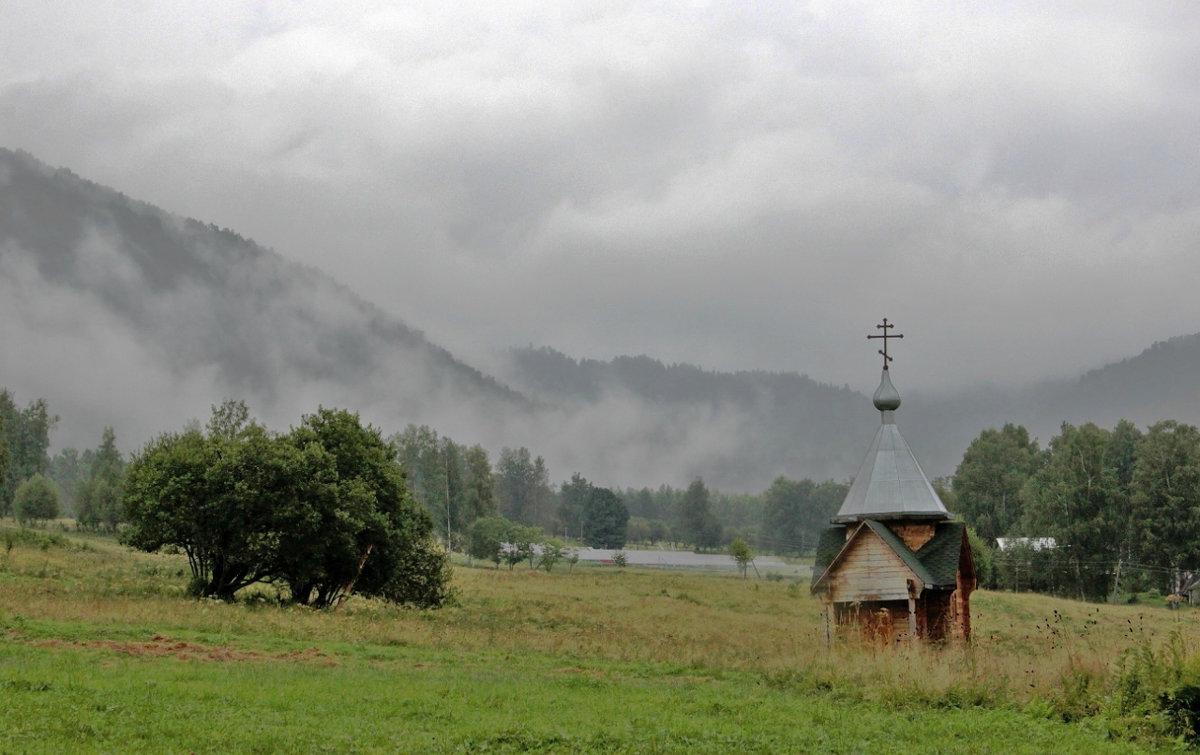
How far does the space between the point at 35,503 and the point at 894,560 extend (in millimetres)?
104611

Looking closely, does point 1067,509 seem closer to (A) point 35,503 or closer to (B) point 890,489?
(B) point 890,489

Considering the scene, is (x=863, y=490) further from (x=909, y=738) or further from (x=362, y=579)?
(x=362, y=579)

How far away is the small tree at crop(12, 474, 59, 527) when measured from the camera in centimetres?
10600

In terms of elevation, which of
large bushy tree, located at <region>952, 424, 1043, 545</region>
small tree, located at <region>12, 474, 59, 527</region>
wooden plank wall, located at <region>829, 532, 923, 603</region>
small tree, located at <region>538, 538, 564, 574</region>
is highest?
large bushy tree, located at <region>952, 424, 1043, 545</region>

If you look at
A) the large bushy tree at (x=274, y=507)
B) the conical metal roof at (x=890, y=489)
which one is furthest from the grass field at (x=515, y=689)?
the large bushy tree at (x=274, y=507)

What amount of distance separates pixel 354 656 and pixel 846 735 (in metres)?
13.5

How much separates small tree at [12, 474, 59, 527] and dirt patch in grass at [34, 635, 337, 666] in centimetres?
9568

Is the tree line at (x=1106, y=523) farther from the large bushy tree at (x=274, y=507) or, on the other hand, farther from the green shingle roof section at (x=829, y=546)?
the large bushy tree at (x=274, y=507)

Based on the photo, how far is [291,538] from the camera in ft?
124

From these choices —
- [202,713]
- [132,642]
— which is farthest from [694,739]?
[132,642]

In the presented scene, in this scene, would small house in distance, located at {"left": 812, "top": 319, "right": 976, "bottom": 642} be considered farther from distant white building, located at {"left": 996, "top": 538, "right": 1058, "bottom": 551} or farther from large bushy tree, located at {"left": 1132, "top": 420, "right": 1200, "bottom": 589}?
large bushy tree, located at {"left": 1132, "top": 420, "right": 1200, "bottom": 589}

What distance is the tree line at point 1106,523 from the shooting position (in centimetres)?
8850

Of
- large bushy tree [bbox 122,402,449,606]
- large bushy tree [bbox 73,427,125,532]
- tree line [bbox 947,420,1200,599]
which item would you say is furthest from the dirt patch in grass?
large bushy tree [bbox 73,427,125,532]

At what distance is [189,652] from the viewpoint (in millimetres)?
21906
